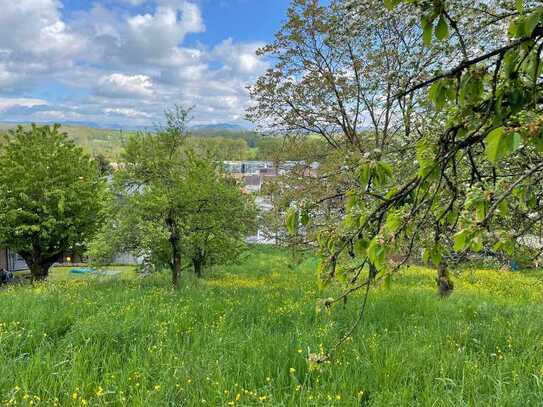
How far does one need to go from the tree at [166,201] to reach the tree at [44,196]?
10.7 meters

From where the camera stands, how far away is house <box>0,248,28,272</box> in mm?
34094

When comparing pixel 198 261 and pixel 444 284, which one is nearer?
pixel 444 284

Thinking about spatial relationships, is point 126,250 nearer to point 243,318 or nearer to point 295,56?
point 243,318

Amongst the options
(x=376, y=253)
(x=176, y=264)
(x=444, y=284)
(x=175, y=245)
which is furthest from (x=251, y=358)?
(x=176, y=264)

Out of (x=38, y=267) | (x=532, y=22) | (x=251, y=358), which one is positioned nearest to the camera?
(x=532, y=22)

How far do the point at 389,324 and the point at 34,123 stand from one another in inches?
881

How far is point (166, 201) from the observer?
9891mm

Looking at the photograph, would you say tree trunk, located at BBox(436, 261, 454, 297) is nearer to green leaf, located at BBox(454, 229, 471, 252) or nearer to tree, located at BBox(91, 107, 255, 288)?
tree, located at BBox(91, 107, 255, 288)

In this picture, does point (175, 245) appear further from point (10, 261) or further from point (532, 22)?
point (10, 261)

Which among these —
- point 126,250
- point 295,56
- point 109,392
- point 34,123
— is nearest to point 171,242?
point 126,250

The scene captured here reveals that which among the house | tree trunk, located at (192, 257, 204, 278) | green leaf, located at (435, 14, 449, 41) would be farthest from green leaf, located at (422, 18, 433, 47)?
the house

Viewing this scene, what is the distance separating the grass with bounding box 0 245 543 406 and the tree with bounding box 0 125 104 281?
49.8 feet

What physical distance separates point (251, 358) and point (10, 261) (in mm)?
39432

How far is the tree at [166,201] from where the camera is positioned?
1012cm
